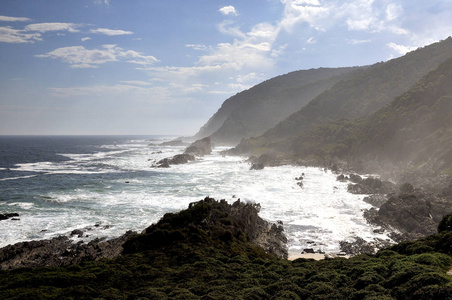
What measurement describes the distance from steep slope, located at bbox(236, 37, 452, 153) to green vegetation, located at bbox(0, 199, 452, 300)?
118893 mm

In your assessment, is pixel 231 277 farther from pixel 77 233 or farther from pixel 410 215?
pixel 410 215

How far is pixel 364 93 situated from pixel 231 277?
157 meters

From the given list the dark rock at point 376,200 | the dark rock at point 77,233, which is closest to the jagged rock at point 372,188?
the dark rock at point 376,200

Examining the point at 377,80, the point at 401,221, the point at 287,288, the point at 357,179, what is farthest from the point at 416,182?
the point at 377,80

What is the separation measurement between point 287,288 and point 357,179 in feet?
177

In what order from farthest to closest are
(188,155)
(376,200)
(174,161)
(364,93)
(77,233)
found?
(364,93) < (188,155) < (174,161) < (376,200) < (77,233)

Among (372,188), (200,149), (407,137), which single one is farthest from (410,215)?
(200,149)

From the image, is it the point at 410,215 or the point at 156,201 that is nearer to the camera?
the point at 410,215

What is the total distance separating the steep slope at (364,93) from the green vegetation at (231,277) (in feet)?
390

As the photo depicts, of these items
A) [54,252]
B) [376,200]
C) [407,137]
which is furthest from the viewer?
[407,137]

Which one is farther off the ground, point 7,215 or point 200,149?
point 200,149

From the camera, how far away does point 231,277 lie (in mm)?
18938

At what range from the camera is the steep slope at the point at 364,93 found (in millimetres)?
134000

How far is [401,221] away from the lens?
3709 centimetres
